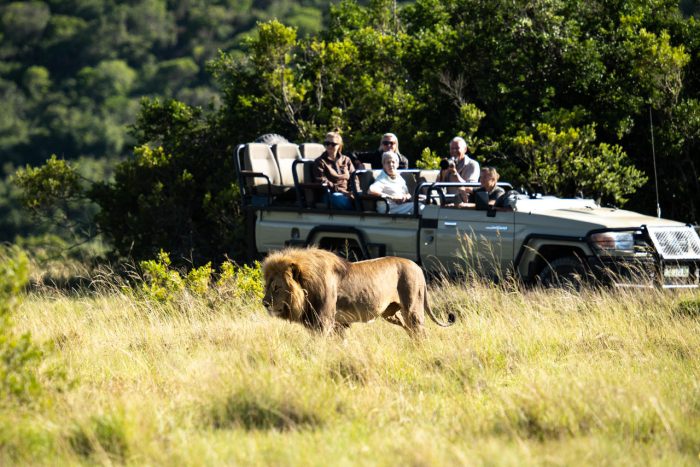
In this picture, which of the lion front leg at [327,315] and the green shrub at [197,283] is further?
the green shrub at [197,283]

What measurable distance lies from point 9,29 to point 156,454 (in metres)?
69.7

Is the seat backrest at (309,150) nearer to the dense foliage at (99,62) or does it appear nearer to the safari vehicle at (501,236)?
the safari vehicle at (501,236)

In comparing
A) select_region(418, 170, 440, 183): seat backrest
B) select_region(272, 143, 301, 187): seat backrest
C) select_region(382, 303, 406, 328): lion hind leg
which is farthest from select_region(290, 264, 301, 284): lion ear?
select_region(272, 143, 301, 187): seat backrest

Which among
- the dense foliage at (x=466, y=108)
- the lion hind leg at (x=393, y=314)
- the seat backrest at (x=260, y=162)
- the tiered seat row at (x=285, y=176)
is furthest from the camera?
the dense foliage at (x=466, y=108)

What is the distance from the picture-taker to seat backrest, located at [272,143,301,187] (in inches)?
452

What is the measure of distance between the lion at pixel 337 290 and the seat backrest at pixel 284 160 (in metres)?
4.51

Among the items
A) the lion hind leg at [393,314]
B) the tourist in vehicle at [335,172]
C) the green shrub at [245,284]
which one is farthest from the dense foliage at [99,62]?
the lion hind leg at [393,314]

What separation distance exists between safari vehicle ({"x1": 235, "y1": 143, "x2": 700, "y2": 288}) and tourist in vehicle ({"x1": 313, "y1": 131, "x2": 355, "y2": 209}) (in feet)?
0.41

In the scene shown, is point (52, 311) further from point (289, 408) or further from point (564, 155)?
point (564, 155)

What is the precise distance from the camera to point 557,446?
15.5ft

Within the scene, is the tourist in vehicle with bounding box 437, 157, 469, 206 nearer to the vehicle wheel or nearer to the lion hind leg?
the vehicle wheel

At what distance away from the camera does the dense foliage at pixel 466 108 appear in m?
13.2

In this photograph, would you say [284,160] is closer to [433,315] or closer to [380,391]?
[433,315]

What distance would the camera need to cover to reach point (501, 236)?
357 inches
